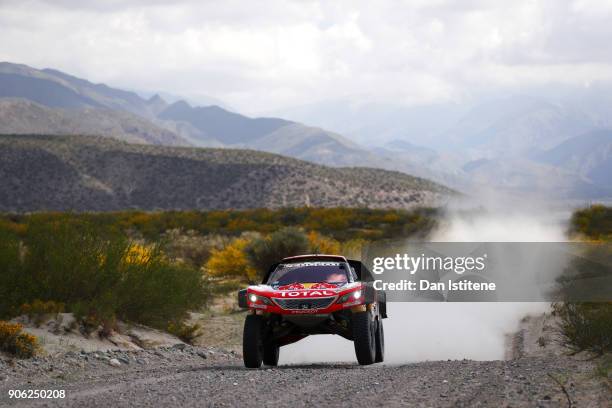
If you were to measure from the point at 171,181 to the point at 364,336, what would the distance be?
118707mm

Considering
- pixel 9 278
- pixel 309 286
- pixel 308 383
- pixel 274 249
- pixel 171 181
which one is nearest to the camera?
pixel 308 383

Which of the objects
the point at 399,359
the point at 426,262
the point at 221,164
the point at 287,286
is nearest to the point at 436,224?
the point at 426,262

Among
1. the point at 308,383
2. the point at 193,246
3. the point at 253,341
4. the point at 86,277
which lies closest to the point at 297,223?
the point at 193,246

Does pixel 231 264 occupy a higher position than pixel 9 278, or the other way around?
pixel 9 278

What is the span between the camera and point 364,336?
14.4 m

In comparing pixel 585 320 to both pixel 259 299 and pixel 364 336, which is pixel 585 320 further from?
pixel 259 299

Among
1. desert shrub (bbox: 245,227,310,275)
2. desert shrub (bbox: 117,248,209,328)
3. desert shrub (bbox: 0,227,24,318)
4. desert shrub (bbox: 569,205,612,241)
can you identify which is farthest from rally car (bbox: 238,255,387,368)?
desert shrub (bbox: 569,205,612,241)

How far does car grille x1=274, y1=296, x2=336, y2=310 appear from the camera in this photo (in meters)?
14.2

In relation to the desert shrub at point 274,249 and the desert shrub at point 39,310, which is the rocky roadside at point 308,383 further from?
the desert shrub at point 274,249

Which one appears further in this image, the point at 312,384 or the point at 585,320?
the point at 585,320

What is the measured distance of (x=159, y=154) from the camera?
458 ft

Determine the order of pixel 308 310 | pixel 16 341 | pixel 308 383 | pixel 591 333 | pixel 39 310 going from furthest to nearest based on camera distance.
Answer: pixel 39 310 < pixel 591 333 < pixel 16 341 < pixel 308 310 < pixel 308 383

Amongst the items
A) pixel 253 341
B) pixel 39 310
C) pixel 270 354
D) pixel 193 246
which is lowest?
pixel 193 246

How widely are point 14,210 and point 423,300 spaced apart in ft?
325
